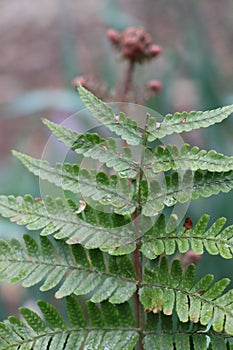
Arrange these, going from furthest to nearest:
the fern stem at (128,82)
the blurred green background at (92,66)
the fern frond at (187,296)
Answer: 1. the blurred green background at (92,66)
2. the fern stem at (128,82)
3. the fern frond at (187,296)

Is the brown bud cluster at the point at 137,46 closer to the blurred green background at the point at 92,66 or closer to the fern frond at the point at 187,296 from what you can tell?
the blurred green background at the point at 92,66

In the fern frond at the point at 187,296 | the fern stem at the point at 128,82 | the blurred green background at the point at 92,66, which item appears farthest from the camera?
the blurred green background at the point at 92,66

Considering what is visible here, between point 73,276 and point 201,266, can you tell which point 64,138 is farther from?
point 201,266

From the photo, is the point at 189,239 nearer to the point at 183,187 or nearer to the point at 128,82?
the point at 183,187

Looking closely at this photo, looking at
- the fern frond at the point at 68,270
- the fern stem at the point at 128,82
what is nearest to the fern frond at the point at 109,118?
the fern frond at the point at 68,270

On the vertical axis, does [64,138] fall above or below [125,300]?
above

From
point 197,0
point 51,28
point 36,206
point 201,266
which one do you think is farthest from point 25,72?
point 36,206

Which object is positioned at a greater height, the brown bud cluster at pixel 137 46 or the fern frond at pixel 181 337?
the brown bud cluster at pixel 137 46
